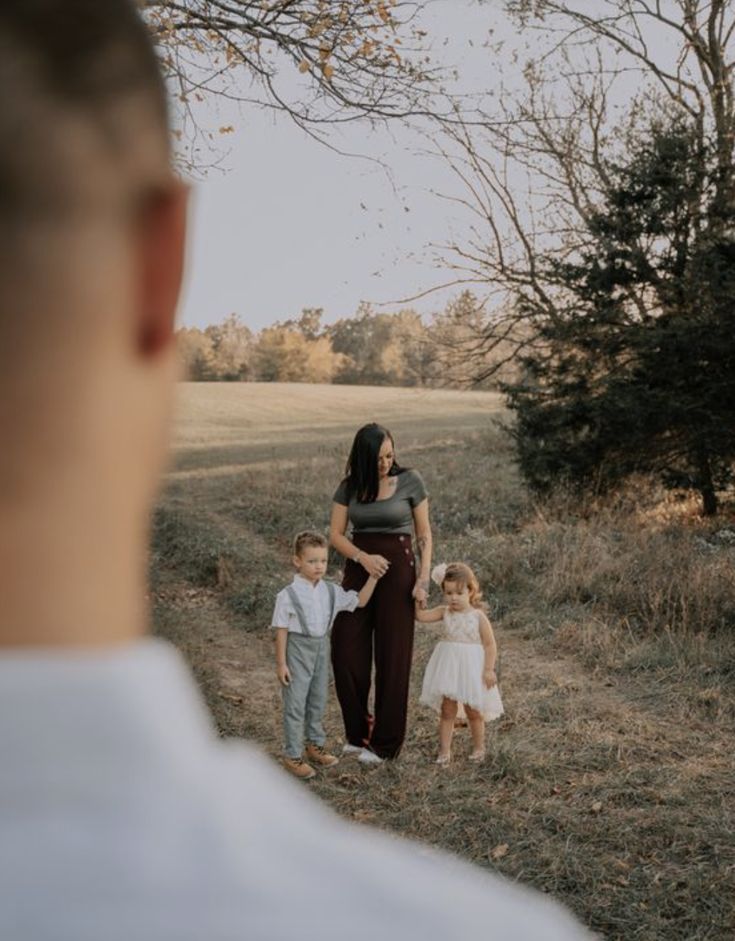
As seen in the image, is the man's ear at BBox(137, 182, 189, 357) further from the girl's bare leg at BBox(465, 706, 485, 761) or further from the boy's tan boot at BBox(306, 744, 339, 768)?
the boy's tan boot at BBox(306, 744, 339, 768)

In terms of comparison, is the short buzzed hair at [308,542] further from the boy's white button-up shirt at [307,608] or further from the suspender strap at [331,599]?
the suspender strap at [331,599]

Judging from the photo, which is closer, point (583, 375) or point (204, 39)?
point (204, 39)

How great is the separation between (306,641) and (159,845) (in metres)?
6.16

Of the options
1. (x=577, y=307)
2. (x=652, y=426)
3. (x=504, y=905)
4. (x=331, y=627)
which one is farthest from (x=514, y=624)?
(x=504, y=905)

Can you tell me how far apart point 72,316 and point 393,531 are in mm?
6310

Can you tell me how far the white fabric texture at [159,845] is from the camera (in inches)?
16.6

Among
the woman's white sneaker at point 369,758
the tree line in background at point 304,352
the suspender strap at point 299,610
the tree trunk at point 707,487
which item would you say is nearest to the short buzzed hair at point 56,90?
the suspender strap at point 299,610

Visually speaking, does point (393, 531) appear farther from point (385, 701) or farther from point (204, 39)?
point (204, 39)

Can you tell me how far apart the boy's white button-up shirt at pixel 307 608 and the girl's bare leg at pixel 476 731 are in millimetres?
1102

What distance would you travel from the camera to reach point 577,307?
1633 cm

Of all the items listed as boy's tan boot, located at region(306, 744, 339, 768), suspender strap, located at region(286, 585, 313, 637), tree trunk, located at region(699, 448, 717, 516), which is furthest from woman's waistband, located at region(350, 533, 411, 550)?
tree trunk, located at region(699, 448, 717, 516)

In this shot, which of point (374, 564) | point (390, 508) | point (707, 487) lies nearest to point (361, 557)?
point (374, 564)

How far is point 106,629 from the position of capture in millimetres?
475

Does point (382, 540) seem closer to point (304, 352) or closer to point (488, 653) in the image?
point (488, 653)
